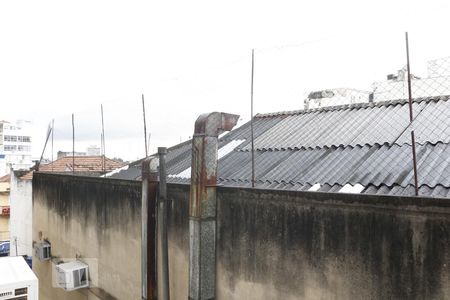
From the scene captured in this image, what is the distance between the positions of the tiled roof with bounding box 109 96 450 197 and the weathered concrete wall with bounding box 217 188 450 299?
116 cm

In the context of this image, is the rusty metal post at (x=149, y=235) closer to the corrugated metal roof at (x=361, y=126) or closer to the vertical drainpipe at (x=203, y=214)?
the vertical drainpipe at (x=203, y=214)

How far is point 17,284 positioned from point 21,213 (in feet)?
35.0

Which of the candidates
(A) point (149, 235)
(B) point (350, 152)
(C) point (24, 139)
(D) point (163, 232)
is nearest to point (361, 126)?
(B) point (350, 152)

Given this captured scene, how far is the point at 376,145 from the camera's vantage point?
19.3 feet

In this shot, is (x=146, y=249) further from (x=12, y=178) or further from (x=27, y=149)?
(x=27, y=149)

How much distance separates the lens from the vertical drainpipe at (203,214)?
4684mm

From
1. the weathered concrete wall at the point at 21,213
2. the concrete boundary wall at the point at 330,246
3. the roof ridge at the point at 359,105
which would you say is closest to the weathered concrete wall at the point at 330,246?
the concrete boundary wall at the point at 330,246

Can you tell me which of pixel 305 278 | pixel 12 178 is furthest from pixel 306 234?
→ pixel 12 178

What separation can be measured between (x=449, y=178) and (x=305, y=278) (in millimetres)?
2140

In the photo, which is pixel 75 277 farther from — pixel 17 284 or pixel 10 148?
pixel 10 148

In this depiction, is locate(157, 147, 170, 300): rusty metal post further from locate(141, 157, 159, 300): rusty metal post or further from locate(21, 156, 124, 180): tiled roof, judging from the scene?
locate(21, 156, 124, 180): tiled roof

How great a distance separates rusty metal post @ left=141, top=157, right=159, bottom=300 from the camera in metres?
5.73

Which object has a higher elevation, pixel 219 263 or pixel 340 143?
pixel 340 143

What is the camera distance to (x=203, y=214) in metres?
4.73
